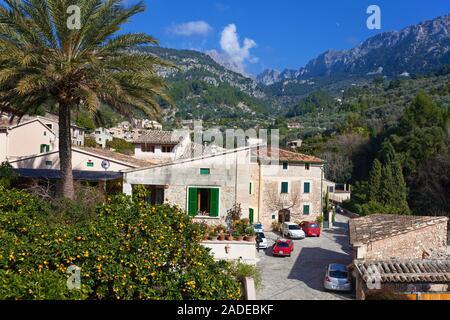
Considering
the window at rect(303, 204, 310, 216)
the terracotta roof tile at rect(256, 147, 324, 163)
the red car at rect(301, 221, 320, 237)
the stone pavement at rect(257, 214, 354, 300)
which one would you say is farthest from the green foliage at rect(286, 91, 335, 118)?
the stone pavement at rect(257, 214, 354, 300)

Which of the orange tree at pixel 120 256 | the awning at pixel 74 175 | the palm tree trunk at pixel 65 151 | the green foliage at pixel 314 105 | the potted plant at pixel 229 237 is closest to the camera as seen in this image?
the orange tree at pixel 120 256

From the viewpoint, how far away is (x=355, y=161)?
66312 mm

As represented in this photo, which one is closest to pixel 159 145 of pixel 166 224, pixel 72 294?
pixel 166 224

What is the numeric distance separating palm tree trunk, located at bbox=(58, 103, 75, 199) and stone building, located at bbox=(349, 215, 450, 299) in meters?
10.5

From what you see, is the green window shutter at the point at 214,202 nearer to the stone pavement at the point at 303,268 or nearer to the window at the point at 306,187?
the stone pavement at the point at 303,268

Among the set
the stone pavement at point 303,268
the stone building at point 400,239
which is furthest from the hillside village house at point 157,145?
the stone building at point 400,239

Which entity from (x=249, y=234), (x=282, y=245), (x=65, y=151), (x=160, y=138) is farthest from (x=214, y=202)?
(x=160, y=138)

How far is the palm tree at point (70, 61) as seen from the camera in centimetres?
1262

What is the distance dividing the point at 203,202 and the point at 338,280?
6342 millimetres

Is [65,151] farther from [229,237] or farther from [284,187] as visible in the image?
[284,187]

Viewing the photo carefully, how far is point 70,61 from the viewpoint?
42.5 feet

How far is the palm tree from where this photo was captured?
41.4 feet

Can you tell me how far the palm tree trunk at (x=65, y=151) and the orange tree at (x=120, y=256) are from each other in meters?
3.45
